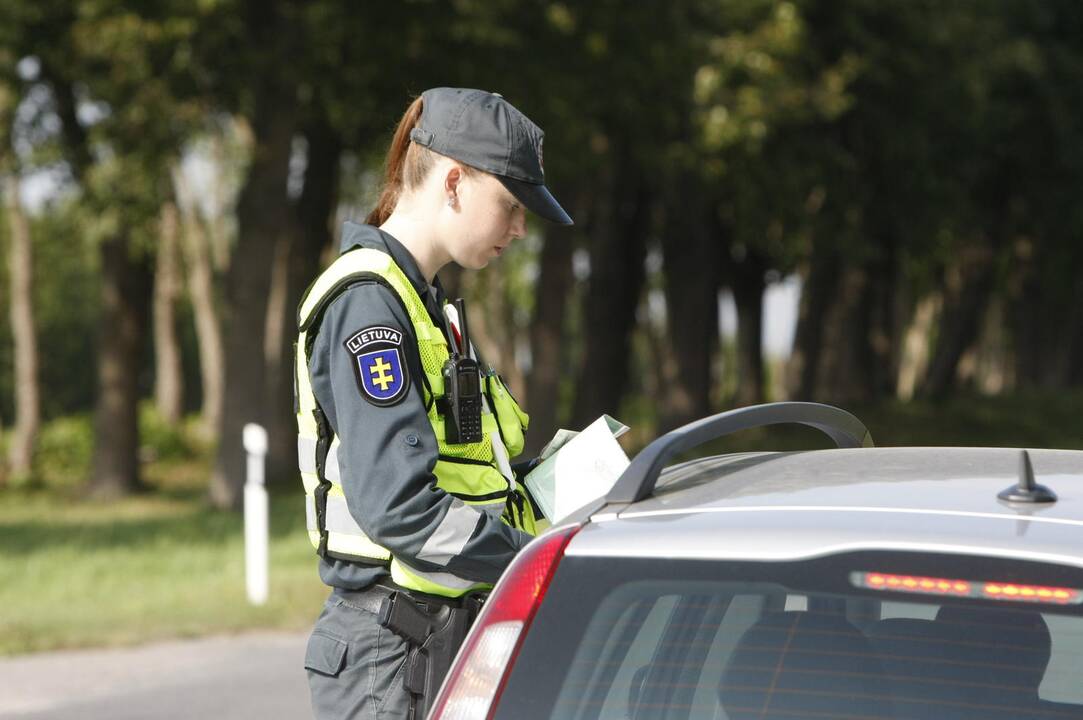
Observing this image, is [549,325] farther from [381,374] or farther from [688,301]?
[381,374]

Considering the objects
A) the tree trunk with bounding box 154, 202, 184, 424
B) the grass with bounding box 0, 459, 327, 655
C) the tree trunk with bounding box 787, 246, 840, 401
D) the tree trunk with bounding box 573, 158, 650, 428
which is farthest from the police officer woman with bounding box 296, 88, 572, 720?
the tree trunk with bounding box 154, 202, 184, 424

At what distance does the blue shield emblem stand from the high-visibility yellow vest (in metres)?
0.11

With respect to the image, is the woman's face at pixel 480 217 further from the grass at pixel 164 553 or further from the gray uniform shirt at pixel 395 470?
the grass at pixel 164 553

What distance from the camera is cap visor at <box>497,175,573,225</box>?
299 cm

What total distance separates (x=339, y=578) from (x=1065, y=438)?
85.7 ft

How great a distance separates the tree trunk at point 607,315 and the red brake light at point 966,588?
2279 centimetres

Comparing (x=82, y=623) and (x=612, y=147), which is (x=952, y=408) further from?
(x=82, y=623)

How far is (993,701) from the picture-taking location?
2.10 m

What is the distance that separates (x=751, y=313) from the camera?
32188mm

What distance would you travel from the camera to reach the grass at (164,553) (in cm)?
956

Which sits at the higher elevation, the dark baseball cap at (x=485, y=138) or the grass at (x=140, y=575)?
the dark baseball cap at (x=485, y=138)

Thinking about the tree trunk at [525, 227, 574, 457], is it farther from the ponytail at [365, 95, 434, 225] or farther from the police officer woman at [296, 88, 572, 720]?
the police officer woman at [296, 88, 572, 720]

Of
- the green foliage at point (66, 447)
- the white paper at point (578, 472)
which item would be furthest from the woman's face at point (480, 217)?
the green foliage at point (66, 447)

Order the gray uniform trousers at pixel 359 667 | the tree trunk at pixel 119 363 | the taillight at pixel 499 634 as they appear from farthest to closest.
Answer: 1. the tree trunk at pixel 119 363
2. the gray uniform trousers at pixel 359 667
3. the taillight at pixel 499 634
